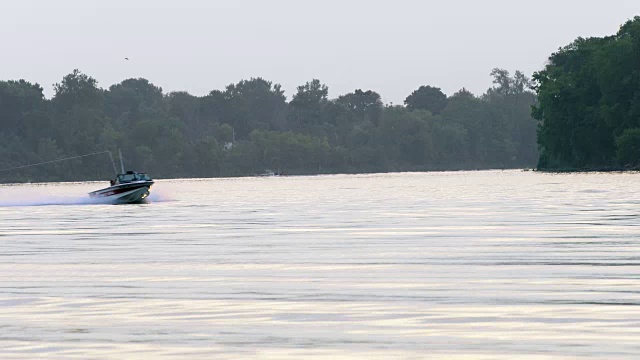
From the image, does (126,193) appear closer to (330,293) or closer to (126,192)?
(126,192)

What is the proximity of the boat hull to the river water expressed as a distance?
136ft

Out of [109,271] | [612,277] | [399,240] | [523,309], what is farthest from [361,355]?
[399,240]

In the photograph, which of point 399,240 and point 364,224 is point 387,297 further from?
point 364,224

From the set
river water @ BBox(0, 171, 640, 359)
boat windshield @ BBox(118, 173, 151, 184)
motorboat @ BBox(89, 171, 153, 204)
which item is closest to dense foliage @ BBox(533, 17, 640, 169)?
boat windshield @ BBox(118, 173, 151, 184)

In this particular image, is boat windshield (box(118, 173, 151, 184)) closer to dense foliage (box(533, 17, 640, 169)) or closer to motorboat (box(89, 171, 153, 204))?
motorboat (box(89, 171, 153, 204))

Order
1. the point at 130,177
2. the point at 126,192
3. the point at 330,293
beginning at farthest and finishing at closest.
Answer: the point at 130,177 → the point at 126,192 → the point at 330,293

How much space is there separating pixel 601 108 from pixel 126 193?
108 meters

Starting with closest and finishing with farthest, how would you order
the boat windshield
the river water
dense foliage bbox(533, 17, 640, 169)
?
the river water
the boat windshield
dense foliage bbox(533, 17, 640, 169)

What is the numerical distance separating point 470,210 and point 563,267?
108 ft

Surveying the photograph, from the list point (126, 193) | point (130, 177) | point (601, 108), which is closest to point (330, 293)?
point (126, 193)

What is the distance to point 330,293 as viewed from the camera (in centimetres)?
2397

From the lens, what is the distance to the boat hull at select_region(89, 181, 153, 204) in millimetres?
87125

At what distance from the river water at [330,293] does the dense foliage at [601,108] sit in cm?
13819

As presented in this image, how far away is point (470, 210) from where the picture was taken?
199ft
